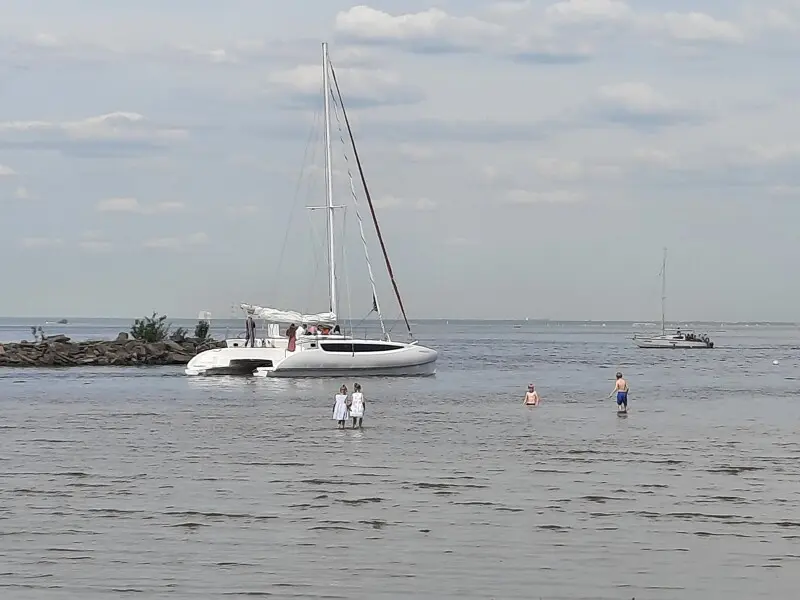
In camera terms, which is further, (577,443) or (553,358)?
(553,358)

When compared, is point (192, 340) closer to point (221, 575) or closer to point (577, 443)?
point (577, 443)

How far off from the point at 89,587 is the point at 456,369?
62.8 metres

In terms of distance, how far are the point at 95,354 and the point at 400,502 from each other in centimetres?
6089

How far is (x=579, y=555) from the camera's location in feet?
56.4

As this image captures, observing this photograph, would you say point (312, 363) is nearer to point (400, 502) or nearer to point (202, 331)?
point (202, 331)

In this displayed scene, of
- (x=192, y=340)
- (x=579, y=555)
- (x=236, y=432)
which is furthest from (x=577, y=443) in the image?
(x=192, y=340)

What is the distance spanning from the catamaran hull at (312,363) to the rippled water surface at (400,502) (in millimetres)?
13059

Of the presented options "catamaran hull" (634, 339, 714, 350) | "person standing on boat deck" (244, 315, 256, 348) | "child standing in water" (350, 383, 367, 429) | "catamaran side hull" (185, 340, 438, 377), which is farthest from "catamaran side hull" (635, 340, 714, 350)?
"child standing in water" (350, 383, 367, 429)

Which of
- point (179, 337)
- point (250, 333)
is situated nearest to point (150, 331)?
point (179, 337)

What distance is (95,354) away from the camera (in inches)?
3150

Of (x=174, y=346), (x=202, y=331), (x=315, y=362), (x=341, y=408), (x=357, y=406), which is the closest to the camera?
(x=341, y=408)

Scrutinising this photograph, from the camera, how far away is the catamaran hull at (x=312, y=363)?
58125mm

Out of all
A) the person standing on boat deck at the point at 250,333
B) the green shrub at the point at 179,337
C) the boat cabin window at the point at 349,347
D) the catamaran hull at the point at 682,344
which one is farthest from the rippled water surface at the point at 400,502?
the catamaran hull at the point at 682,344

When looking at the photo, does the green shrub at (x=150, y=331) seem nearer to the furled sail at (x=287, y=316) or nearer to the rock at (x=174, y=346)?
the rock at (x=174, y=346)
